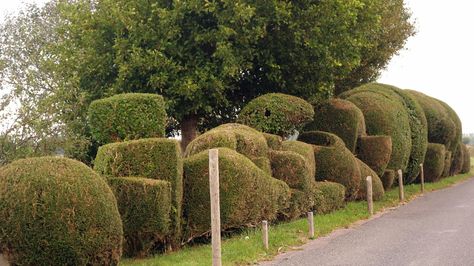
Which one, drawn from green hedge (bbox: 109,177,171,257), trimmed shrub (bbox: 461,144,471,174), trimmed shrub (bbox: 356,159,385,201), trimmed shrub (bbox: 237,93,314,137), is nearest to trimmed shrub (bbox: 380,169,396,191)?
trimmed shrub (bbox: 356,159,385,201)

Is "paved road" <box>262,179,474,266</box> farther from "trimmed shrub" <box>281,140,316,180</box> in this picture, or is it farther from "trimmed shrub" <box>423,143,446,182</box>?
"trimmed shrub" <box>423,143,446,182</box>

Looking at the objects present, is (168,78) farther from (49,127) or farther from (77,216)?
(77,216)

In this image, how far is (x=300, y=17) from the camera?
2064 cm

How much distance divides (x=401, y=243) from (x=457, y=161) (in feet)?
85.3

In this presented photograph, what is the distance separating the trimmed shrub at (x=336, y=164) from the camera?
1897 cm

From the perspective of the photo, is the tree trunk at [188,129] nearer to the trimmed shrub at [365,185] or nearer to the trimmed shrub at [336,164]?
the trimmed shrub at [336,164]

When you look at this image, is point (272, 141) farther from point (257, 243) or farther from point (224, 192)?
point (257, 243)

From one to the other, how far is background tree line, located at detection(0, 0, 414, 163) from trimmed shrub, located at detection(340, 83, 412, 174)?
1.76 m

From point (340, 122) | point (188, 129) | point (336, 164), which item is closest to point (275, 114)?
point (336, 164)

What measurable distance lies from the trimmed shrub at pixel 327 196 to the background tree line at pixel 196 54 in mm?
4379

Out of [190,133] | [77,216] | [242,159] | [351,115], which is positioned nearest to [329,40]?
[351,115]

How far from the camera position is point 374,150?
2233 centimetres

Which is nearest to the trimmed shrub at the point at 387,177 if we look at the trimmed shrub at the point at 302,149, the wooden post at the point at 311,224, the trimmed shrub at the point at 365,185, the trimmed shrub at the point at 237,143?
the trimmed shrub at the point at 365,185

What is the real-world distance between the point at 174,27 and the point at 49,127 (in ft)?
17.9
